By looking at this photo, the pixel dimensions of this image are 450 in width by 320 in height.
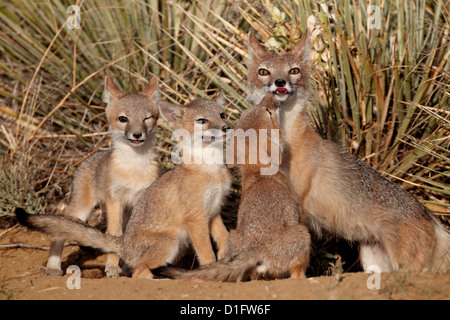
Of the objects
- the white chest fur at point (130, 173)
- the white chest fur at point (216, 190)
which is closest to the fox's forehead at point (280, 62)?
the white chest fur at point (216, 190)

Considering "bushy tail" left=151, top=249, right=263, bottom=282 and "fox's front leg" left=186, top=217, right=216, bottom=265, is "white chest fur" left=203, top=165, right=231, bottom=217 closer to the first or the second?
"fox's front leg" left=186, top=217, right=216, bottom=265

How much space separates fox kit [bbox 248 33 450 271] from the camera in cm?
568

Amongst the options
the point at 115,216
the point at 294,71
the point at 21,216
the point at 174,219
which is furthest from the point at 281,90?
the point at 21,216

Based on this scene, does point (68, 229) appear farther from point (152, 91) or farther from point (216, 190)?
point (152, 91)

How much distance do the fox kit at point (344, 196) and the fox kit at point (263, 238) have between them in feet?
1.88

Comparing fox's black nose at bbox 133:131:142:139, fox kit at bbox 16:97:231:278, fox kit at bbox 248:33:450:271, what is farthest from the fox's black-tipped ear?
fox kit at bbox 248:33:450:271

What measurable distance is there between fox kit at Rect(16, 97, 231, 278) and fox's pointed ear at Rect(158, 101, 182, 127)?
1 cm

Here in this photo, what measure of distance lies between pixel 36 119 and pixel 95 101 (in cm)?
92

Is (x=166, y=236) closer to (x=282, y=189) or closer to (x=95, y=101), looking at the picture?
(x=282, y=189)

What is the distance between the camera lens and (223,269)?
4664 millimetres

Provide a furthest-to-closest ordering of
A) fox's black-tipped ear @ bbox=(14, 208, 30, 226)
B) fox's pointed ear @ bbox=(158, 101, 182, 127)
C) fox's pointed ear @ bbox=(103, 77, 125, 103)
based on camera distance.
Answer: fox's pointed ear @ bbox=(103, 77, 125, 103), fox's pointed ear @ bbox=(158, 101, 182, 127), fox's black-tipped ear @ bbox=(14, 208, 30, 226)

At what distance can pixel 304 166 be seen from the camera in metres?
5.68

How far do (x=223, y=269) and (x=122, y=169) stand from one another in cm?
204
